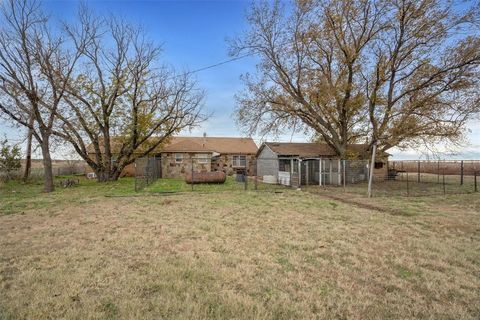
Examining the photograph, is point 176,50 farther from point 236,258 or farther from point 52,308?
point 52,308

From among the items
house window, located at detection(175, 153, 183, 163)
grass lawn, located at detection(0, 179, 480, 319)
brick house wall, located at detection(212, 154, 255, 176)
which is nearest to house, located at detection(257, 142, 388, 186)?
brick house wall, located at detection(212, 154, 255, 176)

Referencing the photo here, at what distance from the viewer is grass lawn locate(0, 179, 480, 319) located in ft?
9.43

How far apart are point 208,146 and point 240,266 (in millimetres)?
25213

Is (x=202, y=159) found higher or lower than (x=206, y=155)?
lower

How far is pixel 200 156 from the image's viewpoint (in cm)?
2495

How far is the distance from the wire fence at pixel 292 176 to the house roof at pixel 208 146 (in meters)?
0.59

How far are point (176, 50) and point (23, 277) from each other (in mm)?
13058

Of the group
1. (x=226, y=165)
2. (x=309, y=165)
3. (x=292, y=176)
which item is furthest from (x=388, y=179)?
(x=226, y=165)

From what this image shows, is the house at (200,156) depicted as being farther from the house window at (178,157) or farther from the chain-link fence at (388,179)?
the chain-link fence at (388,179)

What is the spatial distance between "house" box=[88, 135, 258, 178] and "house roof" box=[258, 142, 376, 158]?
2833mm

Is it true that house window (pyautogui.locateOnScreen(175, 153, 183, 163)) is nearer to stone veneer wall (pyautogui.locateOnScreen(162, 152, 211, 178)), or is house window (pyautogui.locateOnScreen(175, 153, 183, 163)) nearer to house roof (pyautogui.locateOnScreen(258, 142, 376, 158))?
stone veneer wall (pyautogui.locateOnScreen(162, 152, 211, 178))

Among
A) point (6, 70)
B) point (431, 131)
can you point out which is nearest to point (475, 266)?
point (431, 131)

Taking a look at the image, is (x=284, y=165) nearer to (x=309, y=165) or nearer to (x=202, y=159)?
(x=309, y=165)

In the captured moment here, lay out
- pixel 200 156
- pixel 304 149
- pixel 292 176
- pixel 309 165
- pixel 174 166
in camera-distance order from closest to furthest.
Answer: pixel 292 176 → pixel 309 165 → pixel 304 149 → pixel 174 166 → pixel 200 156
